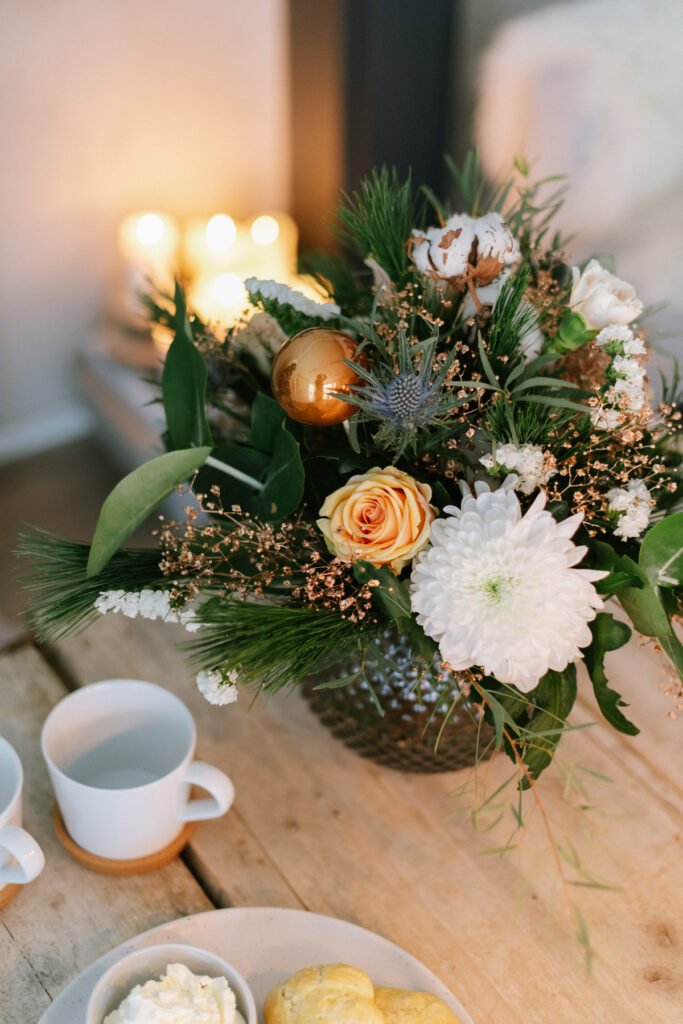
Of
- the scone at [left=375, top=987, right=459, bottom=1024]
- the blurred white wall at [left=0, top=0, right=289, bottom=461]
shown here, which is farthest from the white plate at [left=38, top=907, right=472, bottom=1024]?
the blurred white wall at [left=0, top=0, right=289, bottom=461]

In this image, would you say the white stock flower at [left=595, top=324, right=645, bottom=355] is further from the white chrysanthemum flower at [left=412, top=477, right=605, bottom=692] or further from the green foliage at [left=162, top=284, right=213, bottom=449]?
the green foliage at [left=162, top=284, right=213, bottom=449]

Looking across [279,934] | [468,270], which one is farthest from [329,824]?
[468,270]

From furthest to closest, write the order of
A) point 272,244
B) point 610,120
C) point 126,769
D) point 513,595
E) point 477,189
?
point 272,244
point 610,120
point 477,189
point 126,769
point 513,595

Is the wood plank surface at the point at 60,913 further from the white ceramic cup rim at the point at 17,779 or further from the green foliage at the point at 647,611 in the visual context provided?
the green foliage at the point at 647,611

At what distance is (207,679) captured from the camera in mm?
585

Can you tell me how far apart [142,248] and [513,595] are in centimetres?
140

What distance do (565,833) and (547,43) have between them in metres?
0.97

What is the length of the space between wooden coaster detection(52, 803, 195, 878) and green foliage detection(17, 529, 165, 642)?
0.16 metres

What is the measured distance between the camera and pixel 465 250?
1.94ft

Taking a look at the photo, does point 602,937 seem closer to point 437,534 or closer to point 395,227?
point 437,534

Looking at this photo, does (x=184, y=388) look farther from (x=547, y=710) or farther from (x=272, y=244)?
(x=272, y=244)

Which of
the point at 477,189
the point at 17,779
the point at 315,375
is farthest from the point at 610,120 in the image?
the point at 17,779

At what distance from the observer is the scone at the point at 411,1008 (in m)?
0.54

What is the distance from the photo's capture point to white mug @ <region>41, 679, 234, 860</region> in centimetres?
63
